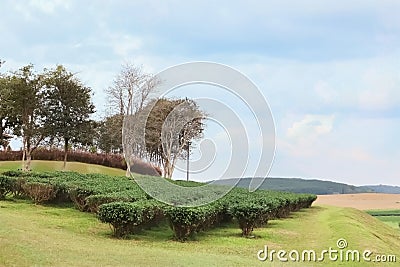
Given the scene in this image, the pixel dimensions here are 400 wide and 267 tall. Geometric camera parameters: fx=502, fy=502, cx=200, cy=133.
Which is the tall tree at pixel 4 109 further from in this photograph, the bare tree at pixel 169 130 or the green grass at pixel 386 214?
the green grass at pixel 386 214

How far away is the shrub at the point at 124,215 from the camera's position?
1085cm

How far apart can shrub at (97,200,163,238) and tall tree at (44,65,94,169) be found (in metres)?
23.5

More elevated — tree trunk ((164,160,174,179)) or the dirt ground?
tree trunk ((164,160,174,179))

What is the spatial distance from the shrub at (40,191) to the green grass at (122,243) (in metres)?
0.33

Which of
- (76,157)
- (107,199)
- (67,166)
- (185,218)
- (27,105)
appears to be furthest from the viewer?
(76,157)

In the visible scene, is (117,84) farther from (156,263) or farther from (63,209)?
(156,263)

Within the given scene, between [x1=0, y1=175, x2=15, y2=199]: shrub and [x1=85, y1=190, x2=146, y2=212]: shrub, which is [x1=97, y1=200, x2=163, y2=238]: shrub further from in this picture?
[x1=0, y1=175, x2=15, y2=199]: shrub

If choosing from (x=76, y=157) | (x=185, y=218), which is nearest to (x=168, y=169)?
(x=185, y=218)

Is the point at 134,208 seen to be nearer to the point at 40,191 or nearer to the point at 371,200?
the point at 40,191

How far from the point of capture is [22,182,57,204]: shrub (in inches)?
634

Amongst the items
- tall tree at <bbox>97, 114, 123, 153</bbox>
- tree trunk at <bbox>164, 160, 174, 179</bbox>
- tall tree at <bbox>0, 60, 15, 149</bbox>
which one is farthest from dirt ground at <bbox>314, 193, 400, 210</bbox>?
tall tree at <bbox>0, 60, 15, 149</bbox>

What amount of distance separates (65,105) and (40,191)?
18.6 m

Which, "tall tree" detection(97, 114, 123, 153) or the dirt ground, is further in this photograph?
the dirt ground

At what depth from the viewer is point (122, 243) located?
10562mm
